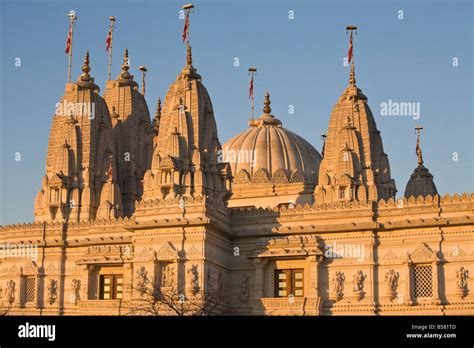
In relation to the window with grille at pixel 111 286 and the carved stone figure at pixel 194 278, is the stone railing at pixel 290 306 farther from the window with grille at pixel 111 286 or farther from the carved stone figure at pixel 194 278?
the window with grille at pixel 111 286

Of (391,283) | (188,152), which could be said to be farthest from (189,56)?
(391,283)

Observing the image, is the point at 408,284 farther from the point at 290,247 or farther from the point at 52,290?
the point at 52,290

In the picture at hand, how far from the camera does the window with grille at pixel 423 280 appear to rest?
37.8m

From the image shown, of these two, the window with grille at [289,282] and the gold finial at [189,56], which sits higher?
the gold finial at [189,56]

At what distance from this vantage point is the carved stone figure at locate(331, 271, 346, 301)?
38.9 metres

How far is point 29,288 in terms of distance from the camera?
44750mm

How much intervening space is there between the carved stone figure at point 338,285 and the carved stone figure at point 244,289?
406cm

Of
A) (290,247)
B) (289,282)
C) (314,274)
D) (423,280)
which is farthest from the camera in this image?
(289,282)

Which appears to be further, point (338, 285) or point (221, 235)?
point (221, 235)

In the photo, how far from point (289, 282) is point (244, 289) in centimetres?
219

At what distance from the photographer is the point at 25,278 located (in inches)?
1764

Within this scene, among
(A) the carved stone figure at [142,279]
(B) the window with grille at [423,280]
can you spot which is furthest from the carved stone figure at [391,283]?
(A) the carved stone figure at [142,279]

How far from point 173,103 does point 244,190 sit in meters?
11.2
